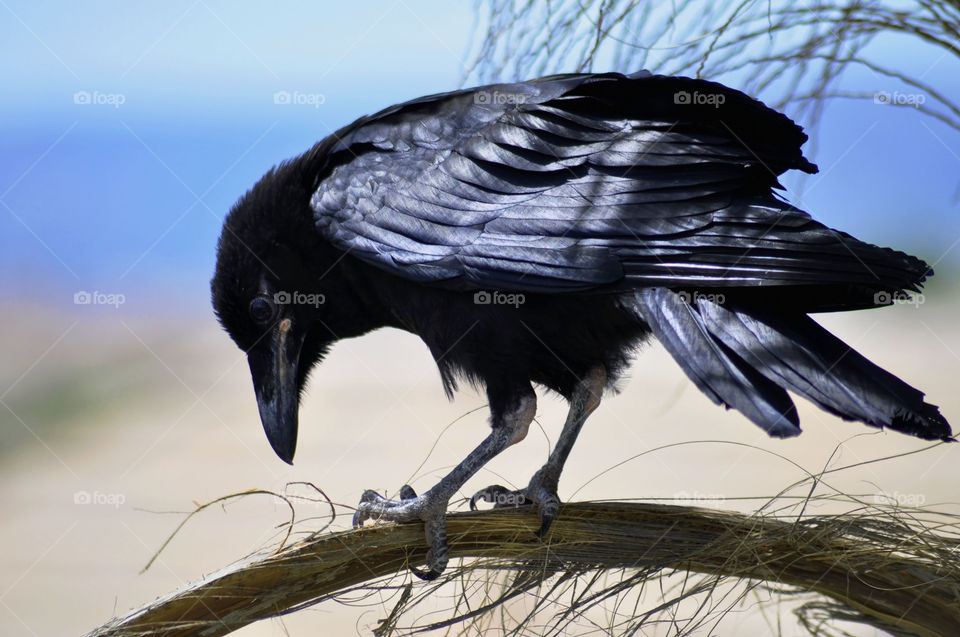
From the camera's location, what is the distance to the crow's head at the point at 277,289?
217 centimetres

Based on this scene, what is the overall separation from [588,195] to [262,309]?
83cm

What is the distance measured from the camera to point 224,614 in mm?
1566

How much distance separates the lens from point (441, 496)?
5.95 feet

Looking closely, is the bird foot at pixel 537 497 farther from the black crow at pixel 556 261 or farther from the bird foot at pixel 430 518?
the bird foot at pixel 430 518

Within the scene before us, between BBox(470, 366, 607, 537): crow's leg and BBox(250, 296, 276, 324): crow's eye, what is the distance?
63 centimetres

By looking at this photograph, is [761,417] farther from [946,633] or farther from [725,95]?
[725,95]

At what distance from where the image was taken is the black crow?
1586mm
